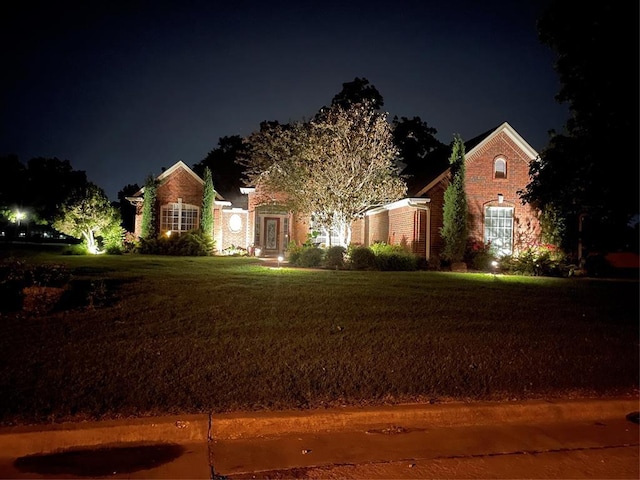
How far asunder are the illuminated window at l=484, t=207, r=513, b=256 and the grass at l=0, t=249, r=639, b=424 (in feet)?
31.5

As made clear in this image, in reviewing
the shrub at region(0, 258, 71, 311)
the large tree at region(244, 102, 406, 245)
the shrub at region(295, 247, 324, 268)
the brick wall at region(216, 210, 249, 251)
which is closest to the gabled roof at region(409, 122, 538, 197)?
the large tree at region(244, 102, 406, 245)

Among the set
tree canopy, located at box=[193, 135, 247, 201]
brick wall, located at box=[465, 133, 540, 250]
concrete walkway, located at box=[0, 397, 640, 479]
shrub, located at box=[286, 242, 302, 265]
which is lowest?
concrete walkway, located at box=[0, 397, 640, 479]

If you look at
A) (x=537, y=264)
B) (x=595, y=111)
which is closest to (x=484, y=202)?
(x=537, y=264)

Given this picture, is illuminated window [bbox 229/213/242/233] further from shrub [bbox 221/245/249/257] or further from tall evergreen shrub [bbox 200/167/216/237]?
tall evergreen shrub [bbox 200/167/216/237]

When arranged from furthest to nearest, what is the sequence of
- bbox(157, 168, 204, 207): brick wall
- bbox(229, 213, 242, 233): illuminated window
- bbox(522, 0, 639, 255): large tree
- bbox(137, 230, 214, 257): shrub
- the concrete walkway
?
bbox(229, 213, 242, 233): illuminated window < bbox(157, 168, 204, 207): brick wall < bbox(137, 230, 214, 257): shrub < bbox(522, 0, 639, 255): large tree < the concrete walkway

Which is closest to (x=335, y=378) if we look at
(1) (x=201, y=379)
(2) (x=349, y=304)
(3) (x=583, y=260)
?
(1) (x=201, y=379)

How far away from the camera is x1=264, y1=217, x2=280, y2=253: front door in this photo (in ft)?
83.0

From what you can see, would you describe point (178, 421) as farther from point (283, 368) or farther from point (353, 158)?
point (353, 158)

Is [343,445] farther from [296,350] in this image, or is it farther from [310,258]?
[310,258]

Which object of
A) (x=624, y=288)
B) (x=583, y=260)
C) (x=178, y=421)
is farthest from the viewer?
(x=583, y=260)

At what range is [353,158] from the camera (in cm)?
1733

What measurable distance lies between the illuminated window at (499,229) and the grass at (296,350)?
31.5 ft

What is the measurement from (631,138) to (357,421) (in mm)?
5074

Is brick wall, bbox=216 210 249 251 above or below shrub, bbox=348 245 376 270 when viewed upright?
above
